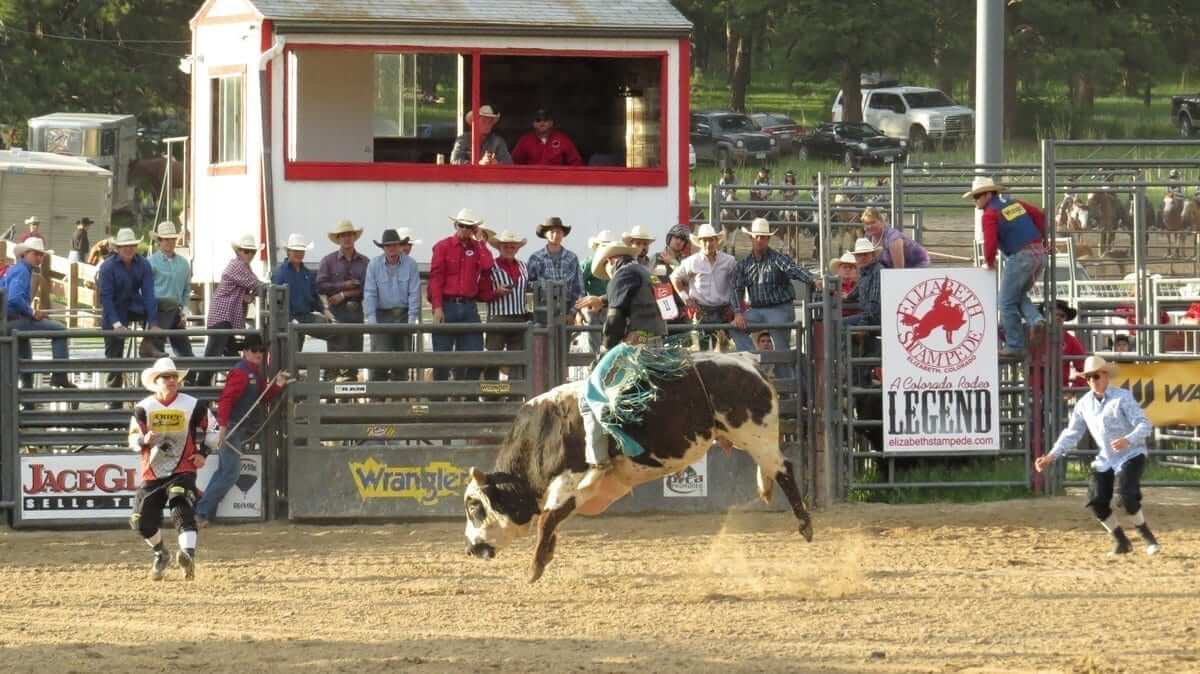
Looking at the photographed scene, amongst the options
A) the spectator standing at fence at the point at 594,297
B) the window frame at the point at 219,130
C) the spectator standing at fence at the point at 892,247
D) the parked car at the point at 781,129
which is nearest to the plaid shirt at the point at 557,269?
the spectator standing at fence at the point at 594,297

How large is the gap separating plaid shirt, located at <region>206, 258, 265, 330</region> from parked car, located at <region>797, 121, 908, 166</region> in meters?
31.0

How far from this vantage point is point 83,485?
1440 cm

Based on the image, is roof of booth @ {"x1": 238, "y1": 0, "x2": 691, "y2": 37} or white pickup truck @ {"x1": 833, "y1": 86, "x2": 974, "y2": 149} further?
white pickup truck @ {"x1": 833, "y1": 86, "x2": 974, "y2": 149}

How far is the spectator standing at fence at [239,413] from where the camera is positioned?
46.6 ft

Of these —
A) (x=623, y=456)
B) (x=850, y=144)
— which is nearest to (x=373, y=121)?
(x=623, y=456)

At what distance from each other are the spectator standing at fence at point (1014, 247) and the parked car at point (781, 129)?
3226 cm

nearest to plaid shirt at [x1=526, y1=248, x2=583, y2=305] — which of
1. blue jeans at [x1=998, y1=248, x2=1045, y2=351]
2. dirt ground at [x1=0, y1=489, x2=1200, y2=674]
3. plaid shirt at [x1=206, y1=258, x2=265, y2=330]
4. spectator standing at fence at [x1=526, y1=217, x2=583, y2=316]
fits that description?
spectator standing at fence at [x1=526, y1=217, x2=583, y2=316]

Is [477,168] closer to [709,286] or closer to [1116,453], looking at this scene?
[709,286]

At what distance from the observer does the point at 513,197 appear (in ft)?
60.0

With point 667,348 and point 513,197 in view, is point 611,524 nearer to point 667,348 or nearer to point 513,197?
point 667,348

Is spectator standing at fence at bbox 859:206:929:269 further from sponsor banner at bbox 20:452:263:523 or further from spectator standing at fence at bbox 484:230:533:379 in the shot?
sponsor banner at bbox 20:452:263:523

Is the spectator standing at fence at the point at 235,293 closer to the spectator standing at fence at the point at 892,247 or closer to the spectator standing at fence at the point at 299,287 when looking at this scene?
the spectator standing at fence at the point at 299,287

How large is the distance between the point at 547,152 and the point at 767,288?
4.10 m

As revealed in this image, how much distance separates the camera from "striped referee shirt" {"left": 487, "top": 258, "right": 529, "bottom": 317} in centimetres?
1513
